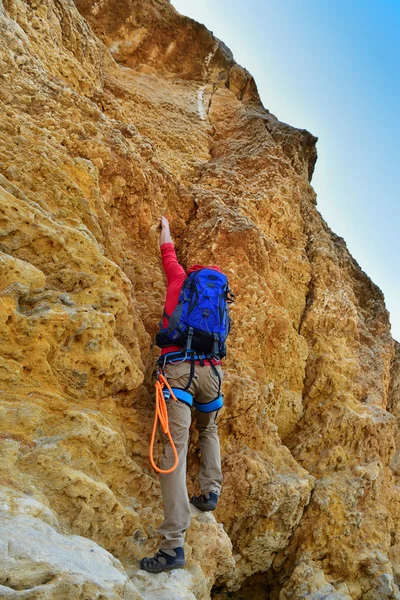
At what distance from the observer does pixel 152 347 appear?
5.81 metres

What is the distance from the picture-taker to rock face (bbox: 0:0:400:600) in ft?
12.0

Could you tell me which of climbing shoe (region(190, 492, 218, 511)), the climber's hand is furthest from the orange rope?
the climber's hand

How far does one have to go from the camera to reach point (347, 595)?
A: 240 inches

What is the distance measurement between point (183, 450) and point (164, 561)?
97 cm

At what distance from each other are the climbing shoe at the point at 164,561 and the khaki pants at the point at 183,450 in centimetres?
5

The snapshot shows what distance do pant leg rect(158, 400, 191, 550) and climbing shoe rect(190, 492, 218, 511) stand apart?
2.63 feet

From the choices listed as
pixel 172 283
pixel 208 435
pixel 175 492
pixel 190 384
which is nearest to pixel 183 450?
pixel 175 492

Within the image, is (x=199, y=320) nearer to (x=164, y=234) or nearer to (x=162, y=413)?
(x=162, y=413)

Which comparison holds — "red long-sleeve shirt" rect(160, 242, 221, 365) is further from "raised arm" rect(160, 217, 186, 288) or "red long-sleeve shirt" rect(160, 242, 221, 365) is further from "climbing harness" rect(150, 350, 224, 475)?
"climbing harness" rect(150, 350, 224, 475)

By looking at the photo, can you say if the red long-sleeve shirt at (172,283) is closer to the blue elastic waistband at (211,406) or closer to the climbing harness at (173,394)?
the climbing harness at (173,394)

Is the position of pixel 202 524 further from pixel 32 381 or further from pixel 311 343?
pixel 311 343

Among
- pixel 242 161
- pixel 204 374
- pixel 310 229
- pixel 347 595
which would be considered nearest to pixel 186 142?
pixel 242 161

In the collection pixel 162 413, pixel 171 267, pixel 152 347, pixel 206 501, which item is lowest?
pixel 206 501

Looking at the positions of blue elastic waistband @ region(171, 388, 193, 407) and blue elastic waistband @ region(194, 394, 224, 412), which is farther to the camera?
blue elastic waistband @ region(194, 394, 224, 412)
